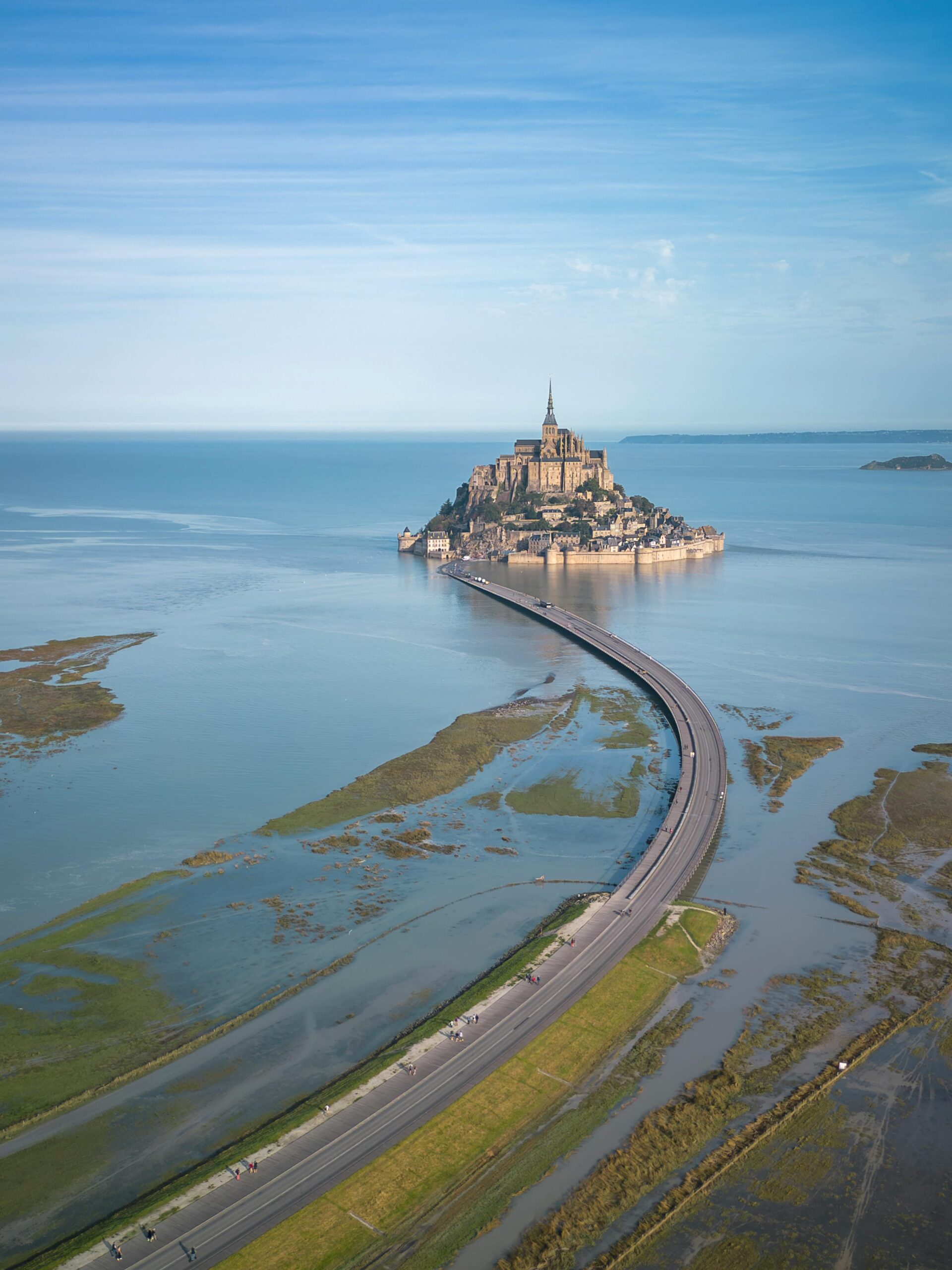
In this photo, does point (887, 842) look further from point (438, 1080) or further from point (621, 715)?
point (438, 1080)

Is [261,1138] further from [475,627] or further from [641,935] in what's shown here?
[475,627]

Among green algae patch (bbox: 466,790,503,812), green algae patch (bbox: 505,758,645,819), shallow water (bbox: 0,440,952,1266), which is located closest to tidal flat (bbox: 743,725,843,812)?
shallow water (bbox: 0,440,952,1266)

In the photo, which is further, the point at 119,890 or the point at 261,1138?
the point at 119,890

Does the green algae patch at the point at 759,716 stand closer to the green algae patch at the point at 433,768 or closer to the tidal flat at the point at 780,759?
the tidal flat at the point at 780,759

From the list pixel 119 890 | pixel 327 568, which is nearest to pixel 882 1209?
pixel 119 890

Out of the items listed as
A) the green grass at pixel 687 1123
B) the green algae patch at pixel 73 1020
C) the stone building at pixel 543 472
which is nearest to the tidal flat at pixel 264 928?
the green algae patch at pixel 73 1020


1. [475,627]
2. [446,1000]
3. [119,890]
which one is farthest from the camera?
[475,627]

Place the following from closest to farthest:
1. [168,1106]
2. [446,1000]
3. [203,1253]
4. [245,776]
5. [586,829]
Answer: [203,1253] → [168,1106] → [446,1000] → [586,829] → [245,776]
